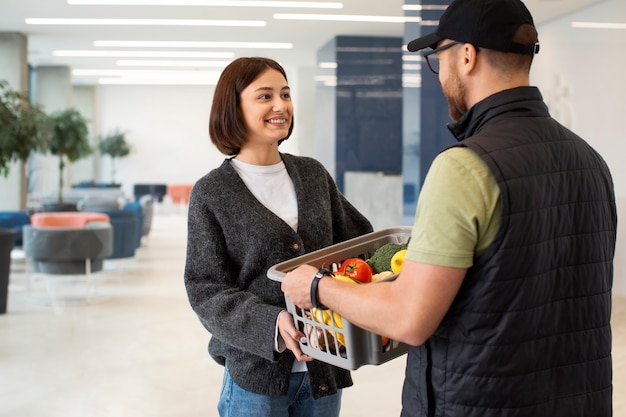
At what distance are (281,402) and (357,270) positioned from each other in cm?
50

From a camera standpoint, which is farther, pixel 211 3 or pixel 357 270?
pixel 211 3

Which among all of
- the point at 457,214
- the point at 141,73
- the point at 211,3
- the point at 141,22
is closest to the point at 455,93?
the point at 457,214

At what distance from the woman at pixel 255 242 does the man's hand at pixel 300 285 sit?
18cm

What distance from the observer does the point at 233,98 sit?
7.02ft

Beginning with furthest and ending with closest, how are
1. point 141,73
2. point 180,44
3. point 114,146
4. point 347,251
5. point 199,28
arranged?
1. point 114,146
2. point 141,73
3. point 180,44
4. point 199,28
5. point 347,251

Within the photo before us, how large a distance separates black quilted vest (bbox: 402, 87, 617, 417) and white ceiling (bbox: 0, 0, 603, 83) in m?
8.65

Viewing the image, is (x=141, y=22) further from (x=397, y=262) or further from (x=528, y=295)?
(x=528, y=295)

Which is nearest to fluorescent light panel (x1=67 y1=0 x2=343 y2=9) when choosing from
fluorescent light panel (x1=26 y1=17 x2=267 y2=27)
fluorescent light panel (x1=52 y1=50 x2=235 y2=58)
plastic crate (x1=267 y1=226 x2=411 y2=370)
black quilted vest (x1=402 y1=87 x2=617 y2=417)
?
fluorescent light panel (x1=26 y1=17 x2=267 y2=27)

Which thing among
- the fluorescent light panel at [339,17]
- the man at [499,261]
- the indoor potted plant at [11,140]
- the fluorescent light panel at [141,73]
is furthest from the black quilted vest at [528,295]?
the fluorescent light panel at [141,73]

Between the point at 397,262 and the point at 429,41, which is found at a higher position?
the point at 429,41

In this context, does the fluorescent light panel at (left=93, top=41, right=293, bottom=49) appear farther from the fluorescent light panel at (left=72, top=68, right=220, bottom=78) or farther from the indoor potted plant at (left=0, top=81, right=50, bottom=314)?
the indoor potted plant at (left=0, top=81, right=50, bottom=314)

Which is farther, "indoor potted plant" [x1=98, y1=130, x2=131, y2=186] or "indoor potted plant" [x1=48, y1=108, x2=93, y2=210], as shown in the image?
"indoor potted plant" [x1=98, y1=130, x2=131, y2=186]

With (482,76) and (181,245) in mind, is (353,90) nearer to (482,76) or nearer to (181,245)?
(181,245)

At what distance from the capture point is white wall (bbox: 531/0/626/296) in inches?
359
